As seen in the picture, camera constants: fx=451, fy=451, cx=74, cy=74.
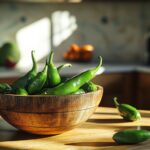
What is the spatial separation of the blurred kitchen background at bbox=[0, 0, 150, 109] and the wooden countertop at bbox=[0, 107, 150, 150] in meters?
1.84

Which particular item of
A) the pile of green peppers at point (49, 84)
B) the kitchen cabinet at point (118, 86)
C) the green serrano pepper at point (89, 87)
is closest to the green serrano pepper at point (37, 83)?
the pile of green peppers at point (49, 84)

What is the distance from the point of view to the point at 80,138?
155 centimetres

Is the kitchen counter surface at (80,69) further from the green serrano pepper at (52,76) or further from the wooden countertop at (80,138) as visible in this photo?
the green serrano pepper at (52,76)

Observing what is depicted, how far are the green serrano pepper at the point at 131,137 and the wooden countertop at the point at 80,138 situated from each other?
0.05 ft

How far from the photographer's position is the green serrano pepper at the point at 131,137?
147cm

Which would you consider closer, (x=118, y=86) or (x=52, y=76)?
(x=52, y=76)

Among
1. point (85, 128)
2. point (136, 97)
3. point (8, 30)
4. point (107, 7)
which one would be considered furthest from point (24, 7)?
point (85, 128)

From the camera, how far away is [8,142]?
149 cm

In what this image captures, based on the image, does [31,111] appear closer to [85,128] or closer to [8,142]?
[8,142]

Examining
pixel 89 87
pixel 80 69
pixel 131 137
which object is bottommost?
pixel 80 69

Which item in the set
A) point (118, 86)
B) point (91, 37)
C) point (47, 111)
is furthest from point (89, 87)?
point (91, 37)

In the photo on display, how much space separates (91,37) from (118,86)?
0.79m

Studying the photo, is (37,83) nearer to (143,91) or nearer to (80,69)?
(80,69)

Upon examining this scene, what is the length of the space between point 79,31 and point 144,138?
2982 millimetres
